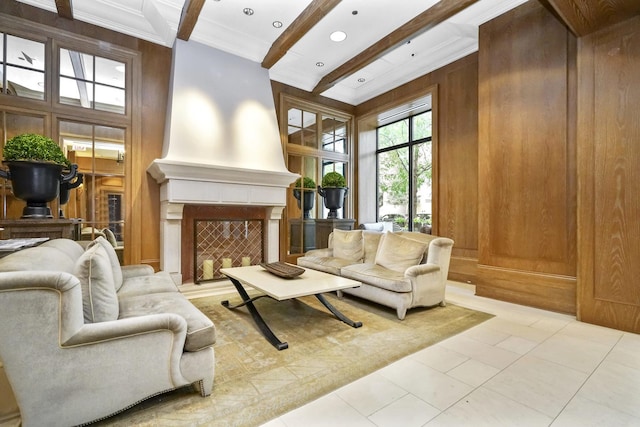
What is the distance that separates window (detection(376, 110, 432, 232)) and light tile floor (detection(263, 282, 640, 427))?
3.26 meters

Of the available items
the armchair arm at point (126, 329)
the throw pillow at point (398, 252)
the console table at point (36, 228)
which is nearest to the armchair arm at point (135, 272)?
the console table at point (36, 228)

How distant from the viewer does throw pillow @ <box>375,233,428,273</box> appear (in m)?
3.33

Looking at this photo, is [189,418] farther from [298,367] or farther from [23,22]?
[23,22]

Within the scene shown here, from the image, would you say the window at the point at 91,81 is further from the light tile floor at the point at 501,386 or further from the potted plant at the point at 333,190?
the light tile floor at the point at 501,386

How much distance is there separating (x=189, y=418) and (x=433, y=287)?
2494 mm

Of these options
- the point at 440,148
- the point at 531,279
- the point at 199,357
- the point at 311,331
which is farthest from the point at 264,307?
the point at 440,148

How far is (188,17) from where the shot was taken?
11.8 feet

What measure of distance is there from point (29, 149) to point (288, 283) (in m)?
2.51

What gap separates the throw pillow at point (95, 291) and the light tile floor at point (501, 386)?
1050mm

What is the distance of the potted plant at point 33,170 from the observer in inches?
100.0

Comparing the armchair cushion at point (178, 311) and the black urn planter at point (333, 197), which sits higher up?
the black urn planter at point (333, 197)

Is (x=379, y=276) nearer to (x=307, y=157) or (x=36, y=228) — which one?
(x=36, y=228)

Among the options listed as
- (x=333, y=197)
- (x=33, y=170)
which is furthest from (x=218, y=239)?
(x=33, y=170)

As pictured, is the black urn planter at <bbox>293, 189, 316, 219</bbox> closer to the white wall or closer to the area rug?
the white wall
